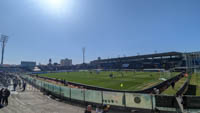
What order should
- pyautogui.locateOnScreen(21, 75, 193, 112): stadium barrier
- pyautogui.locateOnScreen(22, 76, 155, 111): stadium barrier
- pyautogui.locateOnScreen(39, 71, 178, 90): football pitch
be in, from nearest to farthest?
pyautogui.locateOnScreen(21, 75, 193, 112): stadium barrier < pyautogui.locateOnScreen(22, 76, 155, 111): stadium barrier < pyautogui.locateOnScreen(39, 71, 178, 90): football pitch

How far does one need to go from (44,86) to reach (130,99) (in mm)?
14543

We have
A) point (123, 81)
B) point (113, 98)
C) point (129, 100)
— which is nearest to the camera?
point (129, 100)

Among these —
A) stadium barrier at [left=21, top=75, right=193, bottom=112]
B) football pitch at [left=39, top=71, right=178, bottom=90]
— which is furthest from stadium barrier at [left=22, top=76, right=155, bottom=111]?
football pitch at [left=39, top=71, right=178, bottom=90]

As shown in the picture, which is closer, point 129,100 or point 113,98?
point 129,100

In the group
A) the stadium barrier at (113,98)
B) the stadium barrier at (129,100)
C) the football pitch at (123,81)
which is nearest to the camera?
the stadium barrier at (129,100)

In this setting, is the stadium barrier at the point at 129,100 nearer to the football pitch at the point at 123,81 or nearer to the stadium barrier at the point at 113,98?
the stadium barrier at the point at 113,98

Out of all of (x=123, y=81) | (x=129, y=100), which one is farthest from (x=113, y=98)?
(x=123, y=81)

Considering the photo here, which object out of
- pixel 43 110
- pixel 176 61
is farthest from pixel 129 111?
pixel 176 61

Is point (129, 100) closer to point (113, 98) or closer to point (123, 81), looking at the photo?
point (113, 98)

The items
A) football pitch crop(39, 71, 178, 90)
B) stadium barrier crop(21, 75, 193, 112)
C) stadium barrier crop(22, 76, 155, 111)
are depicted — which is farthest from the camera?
football pitch crop(39, 71, 178, 90)

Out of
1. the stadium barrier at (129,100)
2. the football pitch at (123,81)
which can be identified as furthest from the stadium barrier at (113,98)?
the football pitch at (123,81)

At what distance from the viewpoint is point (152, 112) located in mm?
8828

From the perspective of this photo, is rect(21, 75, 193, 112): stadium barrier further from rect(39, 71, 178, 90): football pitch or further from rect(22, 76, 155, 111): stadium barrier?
rect(39, 71, 178, 90): football pitch

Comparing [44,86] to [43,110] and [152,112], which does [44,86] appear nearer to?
[43,110]
